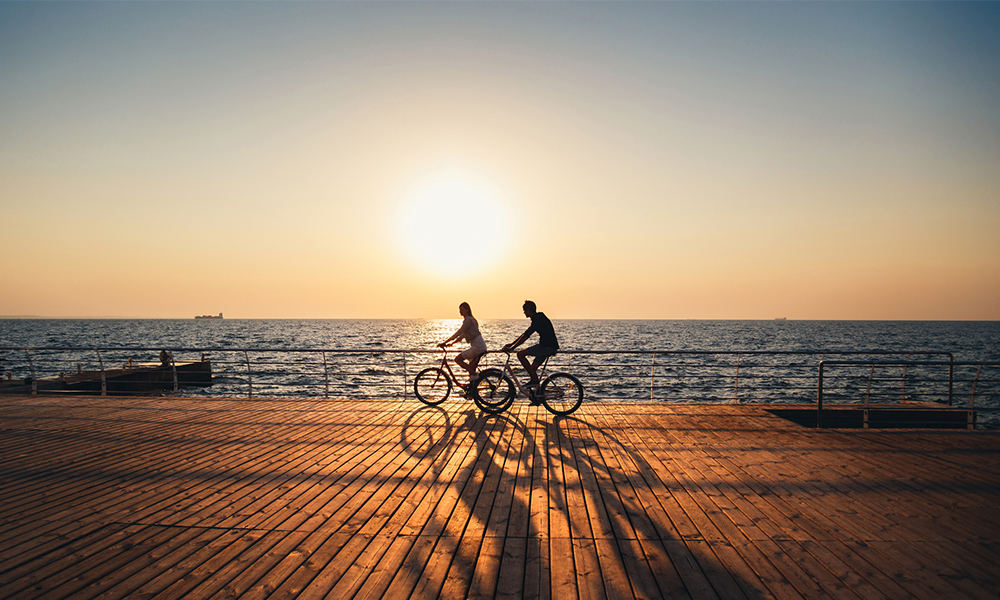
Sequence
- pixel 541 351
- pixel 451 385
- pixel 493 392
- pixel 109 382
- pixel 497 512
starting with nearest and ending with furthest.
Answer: pixel 497 512
pixel 541 351
pixel 493 392
pixel 451 385
pixel 109 382

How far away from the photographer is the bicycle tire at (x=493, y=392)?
9.23 m

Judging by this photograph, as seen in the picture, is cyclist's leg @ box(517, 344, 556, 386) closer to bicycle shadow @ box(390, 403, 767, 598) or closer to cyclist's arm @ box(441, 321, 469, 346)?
cyclist's arm @ box(441, 321, 469, 346)

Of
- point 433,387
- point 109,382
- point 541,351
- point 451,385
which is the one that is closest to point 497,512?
point 541,351

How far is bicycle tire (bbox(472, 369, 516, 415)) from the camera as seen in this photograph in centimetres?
923

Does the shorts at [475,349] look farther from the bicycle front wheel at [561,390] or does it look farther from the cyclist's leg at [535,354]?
the bicycle front wheel at [561,390]

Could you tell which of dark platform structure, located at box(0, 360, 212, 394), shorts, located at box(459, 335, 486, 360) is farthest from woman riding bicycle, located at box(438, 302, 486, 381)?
dark platform structure, located at box(0, 360, 212, 394)

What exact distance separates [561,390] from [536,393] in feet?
1.49

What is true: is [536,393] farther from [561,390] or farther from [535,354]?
[535,354]

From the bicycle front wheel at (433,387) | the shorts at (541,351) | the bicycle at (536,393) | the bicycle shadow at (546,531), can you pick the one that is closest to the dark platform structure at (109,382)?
the bicycle front wheel at (433,387)

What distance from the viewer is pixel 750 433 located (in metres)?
8.02

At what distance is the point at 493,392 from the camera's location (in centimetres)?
936

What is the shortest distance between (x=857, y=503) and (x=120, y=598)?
241 inches

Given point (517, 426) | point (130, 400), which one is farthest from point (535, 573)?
point (130, 400)

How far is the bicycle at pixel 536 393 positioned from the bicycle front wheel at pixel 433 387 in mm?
1116
